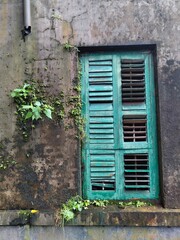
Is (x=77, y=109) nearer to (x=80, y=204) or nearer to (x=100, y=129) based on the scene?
(x=100, y=129)

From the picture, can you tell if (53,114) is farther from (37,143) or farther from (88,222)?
(88,222)

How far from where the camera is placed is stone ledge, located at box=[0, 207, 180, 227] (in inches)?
132

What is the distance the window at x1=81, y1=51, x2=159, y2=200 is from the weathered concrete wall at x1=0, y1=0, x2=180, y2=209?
0.55 ft

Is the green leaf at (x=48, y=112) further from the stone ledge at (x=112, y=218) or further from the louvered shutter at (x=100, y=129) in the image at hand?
the stone ledge at (x=112, y=218)

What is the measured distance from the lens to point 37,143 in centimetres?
362

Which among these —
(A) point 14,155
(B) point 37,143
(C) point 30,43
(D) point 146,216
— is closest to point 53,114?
(B) point 37,143

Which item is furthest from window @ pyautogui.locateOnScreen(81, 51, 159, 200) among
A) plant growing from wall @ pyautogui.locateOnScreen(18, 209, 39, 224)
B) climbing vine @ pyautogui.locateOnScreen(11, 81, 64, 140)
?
plant growing from wall @ pyautogui.locateOnScreen(18, 209, 39, 224)

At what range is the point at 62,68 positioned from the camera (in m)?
3.70

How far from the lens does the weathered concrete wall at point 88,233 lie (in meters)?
3.37

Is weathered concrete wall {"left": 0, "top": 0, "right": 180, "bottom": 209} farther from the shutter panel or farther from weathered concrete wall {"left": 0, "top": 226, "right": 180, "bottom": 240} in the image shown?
weathered concrete wall {"left": 0, "top": 226, "right": 180, "bottom": 240}

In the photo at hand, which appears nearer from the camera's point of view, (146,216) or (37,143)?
(146,216)

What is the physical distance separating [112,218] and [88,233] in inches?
14.0

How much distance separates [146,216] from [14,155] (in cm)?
183

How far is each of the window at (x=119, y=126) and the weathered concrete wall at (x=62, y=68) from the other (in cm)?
17
